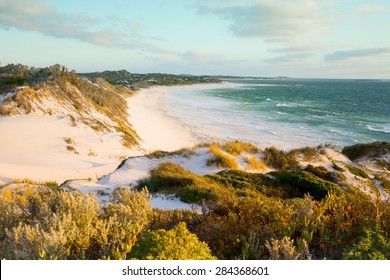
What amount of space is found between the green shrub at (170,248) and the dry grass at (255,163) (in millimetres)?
12222

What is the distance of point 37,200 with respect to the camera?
575 centimetres

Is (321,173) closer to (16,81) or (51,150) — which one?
(51,150)

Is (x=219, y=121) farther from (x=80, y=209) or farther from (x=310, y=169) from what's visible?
(x=80, y=209)

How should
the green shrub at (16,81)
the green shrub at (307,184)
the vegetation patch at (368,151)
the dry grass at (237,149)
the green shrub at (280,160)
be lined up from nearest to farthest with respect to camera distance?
the green shrub at (307,184), the green shrub at (280,160), the dry grass at (237,149), the vegetation patch at (368,151), the green shrub at (16,81)

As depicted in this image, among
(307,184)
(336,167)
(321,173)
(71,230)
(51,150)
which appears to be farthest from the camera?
(51,150)

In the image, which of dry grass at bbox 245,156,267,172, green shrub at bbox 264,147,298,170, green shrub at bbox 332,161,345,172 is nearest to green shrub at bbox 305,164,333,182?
green shrub at bbox 332,161,345,172

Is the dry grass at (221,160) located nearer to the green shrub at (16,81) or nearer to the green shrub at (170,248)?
the green shrub at (170,248)

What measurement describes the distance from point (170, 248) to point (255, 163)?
1315cm

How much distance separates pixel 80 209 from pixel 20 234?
3.19 feet

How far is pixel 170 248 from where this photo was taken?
3973 mm

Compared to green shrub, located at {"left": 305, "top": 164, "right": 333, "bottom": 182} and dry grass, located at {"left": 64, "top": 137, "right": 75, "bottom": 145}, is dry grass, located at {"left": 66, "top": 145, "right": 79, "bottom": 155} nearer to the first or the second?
dry grass, located at {"left": 64, "top": 137, "right": 75, "bottom": 145}

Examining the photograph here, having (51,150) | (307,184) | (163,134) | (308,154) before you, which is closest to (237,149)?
(308,154)

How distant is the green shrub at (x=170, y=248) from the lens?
388 centimetres

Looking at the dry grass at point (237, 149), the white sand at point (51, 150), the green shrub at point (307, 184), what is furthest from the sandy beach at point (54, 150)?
the green shrub at point (307, 184)
